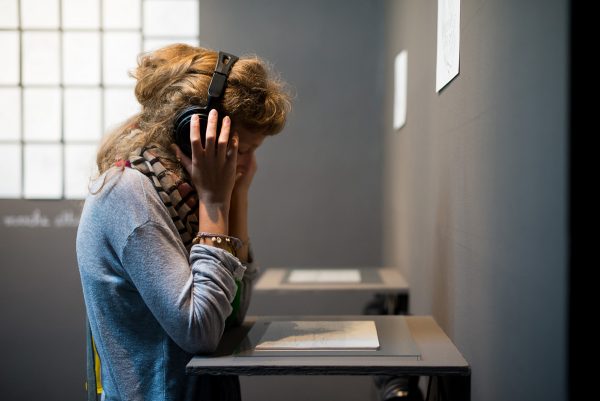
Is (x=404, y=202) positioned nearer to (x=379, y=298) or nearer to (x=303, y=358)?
(x=379, y=298)

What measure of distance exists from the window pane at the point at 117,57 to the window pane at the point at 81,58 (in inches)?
1.8

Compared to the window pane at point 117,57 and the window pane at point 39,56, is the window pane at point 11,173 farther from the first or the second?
the window pane at point 117,57

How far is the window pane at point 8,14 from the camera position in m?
3.52

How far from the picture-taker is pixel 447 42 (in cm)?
145

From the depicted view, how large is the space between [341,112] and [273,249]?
0.80 meters

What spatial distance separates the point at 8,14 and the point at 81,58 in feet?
1.46

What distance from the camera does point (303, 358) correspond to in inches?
40.1

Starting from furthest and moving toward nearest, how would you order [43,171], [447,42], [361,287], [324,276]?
[43,171] < [324,276] < [361,287] < [447,42]

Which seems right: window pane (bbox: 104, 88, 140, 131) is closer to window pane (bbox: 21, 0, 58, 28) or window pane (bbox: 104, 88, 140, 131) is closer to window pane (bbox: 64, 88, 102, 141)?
window pane (bbox: 64, 88, 102, 141)

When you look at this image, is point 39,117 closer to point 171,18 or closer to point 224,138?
point 171,18

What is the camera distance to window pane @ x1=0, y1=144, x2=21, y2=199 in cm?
346

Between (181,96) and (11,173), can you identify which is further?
(11,173)

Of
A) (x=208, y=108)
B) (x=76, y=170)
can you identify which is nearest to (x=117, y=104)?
(x=76, y=170)

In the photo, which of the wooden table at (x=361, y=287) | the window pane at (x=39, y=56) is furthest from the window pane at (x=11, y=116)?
the wooden table at (x=361, y=287)
